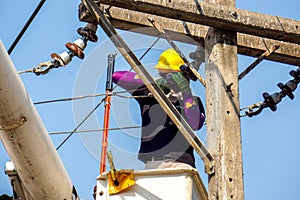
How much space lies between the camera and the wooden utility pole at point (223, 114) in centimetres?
650

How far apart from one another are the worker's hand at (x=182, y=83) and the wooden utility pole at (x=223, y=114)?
0.15 m

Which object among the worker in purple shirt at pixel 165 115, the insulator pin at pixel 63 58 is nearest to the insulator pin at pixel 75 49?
the insulator pin at pixel 63 58

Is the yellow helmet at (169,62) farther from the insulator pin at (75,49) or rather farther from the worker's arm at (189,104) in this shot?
the insulator pin at (75,49)

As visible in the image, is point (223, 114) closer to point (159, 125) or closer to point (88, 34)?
point (159, 125)

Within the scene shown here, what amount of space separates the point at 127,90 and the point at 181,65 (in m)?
0.49


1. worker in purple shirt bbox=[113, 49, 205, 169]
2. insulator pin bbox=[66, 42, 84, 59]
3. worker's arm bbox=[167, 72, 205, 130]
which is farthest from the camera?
insulator pin bbox=[66, 42, 84, 59]

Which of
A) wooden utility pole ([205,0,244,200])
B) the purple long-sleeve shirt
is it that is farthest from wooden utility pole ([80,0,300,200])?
the purple long-sleeve shirt

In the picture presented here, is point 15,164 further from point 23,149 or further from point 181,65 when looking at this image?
point 181,65

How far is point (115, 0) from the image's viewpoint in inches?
262

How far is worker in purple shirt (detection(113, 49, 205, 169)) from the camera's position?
21.3 ft

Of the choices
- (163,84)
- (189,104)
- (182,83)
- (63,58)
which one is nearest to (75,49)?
(63,58)

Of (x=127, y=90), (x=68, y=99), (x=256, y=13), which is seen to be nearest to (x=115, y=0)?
(x=127, y=90)

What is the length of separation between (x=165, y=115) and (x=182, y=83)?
347 mm

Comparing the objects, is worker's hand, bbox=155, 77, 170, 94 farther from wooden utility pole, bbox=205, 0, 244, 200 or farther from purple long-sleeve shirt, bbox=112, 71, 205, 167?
wooden utility pole, bbox=205, 0, 244, 200
